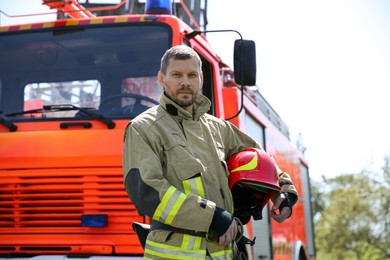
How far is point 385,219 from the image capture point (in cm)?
3862

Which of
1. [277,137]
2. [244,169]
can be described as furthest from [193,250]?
[277,137]

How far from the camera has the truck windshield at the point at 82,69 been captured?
4660 mm

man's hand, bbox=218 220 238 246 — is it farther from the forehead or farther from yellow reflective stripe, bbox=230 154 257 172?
the forehead

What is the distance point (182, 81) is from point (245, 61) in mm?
1862

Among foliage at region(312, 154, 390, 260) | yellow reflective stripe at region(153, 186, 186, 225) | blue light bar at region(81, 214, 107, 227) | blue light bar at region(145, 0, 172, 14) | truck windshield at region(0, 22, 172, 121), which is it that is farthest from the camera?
foliage at region(312, 154, 390, 260)

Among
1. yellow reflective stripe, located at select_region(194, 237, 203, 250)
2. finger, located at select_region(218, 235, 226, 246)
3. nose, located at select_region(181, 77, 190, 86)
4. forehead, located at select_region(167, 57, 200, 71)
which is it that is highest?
forehead, located at select_region(167, 57, 200, 71)

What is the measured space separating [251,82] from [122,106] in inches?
37.2

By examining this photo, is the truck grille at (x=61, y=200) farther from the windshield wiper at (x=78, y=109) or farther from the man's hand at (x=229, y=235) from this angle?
the man's hand at (x=229, y=235)

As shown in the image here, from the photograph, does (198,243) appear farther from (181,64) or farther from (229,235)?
(181,64)

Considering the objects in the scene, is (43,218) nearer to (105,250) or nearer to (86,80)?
(105,250)

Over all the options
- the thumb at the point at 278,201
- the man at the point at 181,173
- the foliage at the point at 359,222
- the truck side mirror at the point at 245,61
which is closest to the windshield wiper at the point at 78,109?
the truck side mirror at the point at 245,61

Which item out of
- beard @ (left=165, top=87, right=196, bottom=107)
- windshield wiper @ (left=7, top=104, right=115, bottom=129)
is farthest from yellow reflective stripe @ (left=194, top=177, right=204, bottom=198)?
windshield wiper @ (left=7, top=104, right=115, bottom=129)

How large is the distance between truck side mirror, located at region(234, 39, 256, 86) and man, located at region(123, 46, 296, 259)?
159 cm

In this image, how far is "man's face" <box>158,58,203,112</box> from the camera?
115 inches
